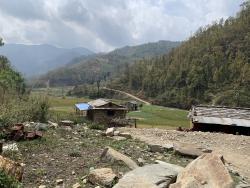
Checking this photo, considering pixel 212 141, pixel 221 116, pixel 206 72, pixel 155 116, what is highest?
pixel 206 72

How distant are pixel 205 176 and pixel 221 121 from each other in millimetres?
23543

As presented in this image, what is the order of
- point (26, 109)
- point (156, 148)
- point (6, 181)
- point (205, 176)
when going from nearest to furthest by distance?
point (6, 181)
point (205, 176)
point (156, 148)
point (26, 109)

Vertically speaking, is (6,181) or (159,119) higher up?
(6,181)

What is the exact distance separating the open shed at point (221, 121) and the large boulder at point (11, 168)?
23385 millimetres

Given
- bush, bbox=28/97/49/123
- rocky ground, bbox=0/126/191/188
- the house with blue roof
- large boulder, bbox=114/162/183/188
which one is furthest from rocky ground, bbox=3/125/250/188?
the house with blue roof

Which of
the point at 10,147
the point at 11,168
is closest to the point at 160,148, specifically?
the point at 10,147

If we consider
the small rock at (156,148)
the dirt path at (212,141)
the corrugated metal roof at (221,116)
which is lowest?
the dirt path at (212,141)

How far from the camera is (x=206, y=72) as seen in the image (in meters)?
120

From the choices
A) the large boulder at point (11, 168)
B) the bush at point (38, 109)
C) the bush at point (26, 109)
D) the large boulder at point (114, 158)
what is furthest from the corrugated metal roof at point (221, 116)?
the large boulder at point (11, 168)

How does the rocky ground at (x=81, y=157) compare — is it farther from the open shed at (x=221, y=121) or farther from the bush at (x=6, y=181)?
the open shed at (x=221, y=121)

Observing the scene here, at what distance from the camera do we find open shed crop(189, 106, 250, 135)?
33.2 meters

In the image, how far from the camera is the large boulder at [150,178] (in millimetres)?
10297

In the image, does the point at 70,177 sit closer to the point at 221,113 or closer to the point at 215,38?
the point at 221,113

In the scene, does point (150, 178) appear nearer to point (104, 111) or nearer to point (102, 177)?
point (102, 177)
